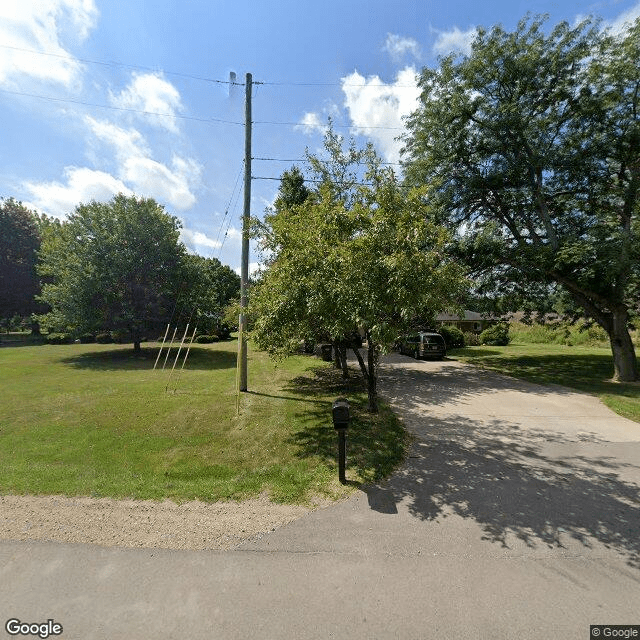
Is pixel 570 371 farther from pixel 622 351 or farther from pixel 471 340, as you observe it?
pixel 471 340

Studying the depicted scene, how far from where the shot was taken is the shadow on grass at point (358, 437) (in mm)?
5688

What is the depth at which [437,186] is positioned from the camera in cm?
1441

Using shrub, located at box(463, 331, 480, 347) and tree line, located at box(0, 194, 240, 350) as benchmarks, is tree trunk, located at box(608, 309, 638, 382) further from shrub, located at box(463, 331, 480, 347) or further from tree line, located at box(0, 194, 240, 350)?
tree line, located at box(0, 194, 240, 350)

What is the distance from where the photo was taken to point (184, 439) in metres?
6.90

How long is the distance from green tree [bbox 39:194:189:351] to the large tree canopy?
49.5 ft

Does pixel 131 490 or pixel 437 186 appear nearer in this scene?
pixel 131 490

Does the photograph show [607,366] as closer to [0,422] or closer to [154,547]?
[154,547]

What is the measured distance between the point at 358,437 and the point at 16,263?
1593 inches

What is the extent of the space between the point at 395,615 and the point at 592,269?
13.2m

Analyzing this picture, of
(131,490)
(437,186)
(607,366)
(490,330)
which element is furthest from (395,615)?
(490,330)
